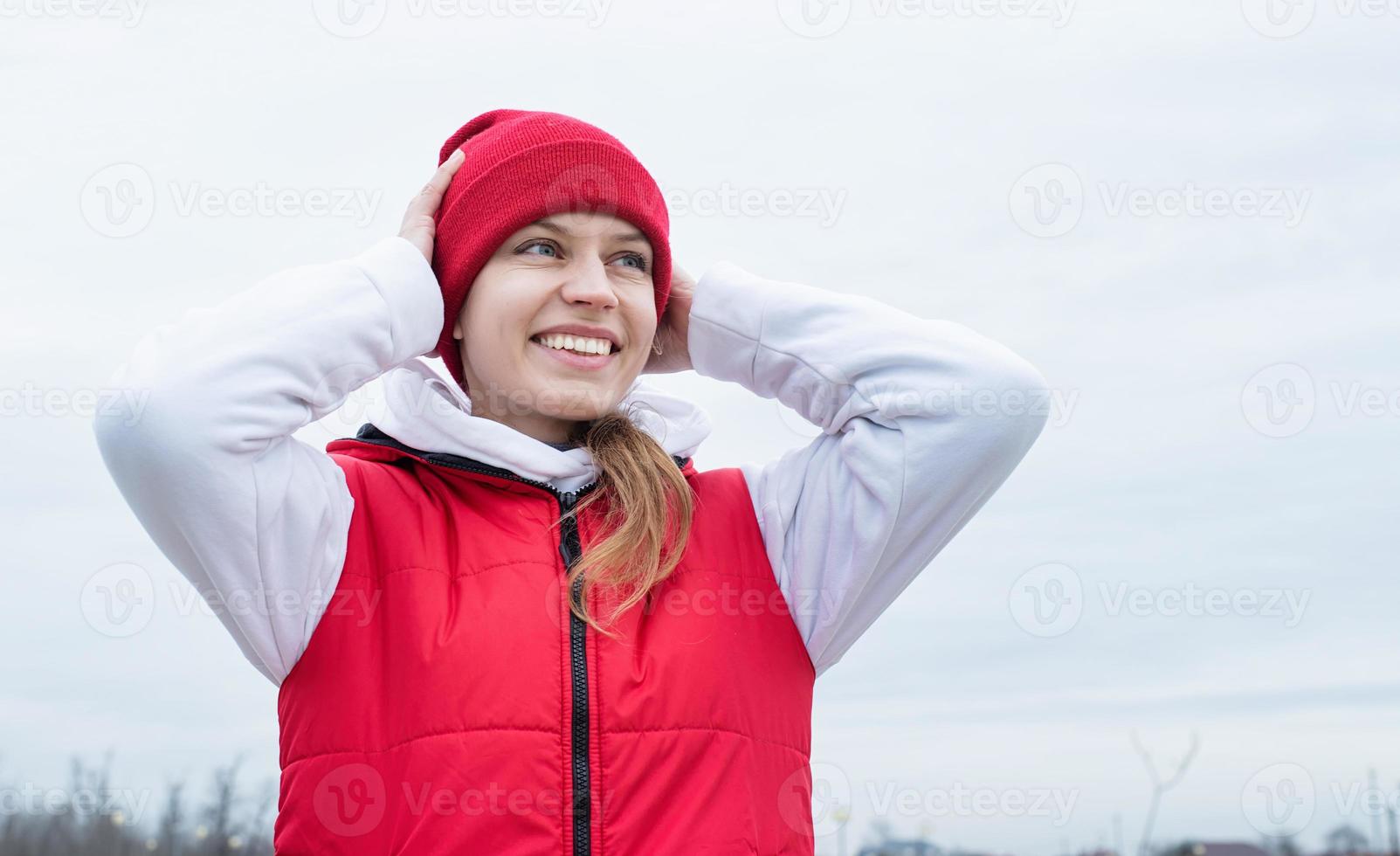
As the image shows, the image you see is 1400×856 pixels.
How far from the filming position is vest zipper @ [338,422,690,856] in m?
2.06

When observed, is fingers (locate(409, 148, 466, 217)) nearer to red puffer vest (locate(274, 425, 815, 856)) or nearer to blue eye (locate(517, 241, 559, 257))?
blue eye (locate(517, 241, 559, 257))

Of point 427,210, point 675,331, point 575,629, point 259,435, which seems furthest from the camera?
point 675,331

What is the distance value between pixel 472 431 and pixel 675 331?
582 millimetres

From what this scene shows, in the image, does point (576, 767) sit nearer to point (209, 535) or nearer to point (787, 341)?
point (209, 535)

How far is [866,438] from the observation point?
246cm

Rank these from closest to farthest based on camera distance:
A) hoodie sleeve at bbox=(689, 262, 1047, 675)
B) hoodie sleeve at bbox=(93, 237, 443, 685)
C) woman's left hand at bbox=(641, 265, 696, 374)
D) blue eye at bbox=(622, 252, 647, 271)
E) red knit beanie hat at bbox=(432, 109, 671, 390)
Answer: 1. hoodie sleeve at bbox=(93, 237, 443, 685)
2. hoodie sleeve at bbox=(689, 262, 1047, 675)
3. red knit beanie hat at bbox=(432, 109, 671, 390)
4. blue eye at bbox=(622, 252, 647, 271)
5. woman's left hand at bbox=(641, 265, 696, 374)

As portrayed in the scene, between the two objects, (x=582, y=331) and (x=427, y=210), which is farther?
(x=427, y=210)

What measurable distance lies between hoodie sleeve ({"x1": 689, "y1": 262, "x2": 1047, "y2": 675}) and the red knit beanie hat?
27cm

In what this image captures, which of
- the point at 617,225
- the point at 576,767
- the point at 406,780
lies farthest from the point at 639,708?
the point at 617,225

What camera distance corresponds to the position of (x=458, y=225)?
2564mm

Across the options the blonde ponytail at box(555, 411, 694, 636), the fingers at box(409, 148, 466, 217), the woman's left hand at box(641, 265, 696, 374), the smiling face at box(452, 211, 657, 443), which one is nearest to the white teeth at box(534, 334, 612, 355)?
the smiling face at box(452, 211, 657, 443)
